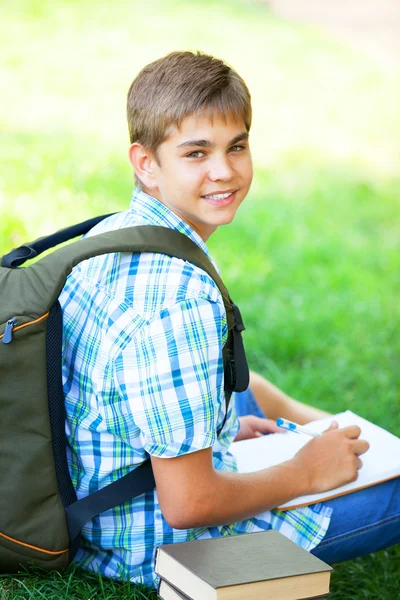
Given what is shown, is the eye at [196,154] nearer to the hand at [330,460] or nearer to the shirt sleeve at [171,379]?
the shirt sleeve at [171,379]

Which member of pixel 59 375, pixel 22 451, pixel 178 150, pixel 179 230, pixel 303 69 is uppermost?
pixel 303 69

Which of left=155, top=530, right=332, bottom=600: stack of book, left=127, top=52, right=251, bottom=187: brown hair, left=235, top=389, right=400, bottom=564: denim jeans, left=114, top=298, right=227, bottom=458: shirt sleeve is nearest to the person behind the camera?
left=155, top=530, right=332, bottom=600: stack of book

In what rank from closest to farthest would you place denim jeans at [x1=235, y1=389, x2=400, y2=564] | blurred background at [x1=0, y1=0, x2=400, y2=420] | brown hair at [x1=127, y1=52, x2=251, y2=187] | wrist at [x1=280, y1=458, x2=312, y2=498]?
1. brown hair at [x1=127, y1=52, x2=251, y2=187]
2. wrist at [x1=280, y1=458, x2=312, y2=498]
3. denim jeans at [x1=235, y1=389, x2=400, y2=564]
4. blurred background at [x1=0, y1=0, x2=400, y2=420]

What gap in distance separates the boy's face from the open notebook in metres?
0.75

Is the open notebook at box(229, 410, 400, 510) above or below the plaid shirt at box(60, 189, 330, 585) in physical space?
below

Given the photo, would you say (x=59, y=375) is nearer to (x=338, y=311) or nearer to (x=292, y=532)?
(x=292, y=532)

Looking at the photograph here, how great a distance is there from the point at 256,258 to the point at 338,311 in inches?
30.4

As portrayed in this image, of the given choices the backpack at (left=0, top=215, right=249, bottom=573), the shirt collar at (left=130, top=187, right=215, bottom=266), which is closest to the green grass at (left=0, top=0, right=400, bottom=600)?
the backpack at (left=0, top=215, right=249, bottom=573)

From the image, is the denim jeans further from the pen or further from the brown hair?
the brown hair

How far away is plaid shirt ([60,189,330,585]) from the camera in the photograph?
1.86 metres

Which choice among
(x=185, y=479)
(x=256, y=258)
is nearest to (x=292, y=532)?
(x=185, y=479)

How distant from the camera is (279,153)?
7789 mm

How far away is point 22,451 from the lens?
194 centimetres

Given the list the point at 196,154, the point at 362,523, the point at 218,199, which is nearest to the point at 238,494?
the point at 362,523
